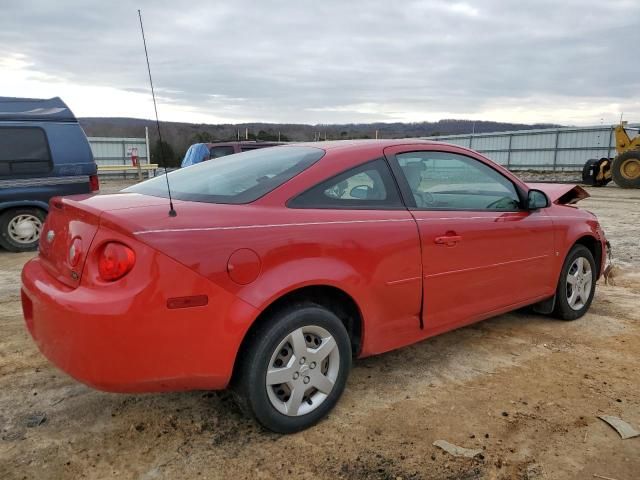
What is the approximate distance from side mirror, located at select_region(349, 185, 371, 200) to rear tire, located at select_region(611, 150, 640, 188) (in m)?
18.8

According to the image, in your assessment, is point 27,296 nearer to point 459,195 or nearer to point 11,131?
point 459,195

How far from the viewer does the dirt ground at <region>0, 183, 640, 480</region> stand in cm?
236

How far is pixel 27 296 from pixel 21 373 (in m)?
0.90

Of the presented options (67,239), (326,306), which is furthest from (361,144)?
(67,239)

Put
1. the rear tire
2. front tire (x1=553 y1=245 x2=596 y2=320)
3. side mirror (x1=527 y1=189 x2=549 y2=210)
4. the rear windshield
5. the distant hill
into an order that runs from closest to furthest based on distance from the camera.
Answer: the rear windshield
side mirror (x1=527 y1=189 x2=549 y2=210)
front tire (x1=553 y1=245 x2=596 y2=320)
the rear tire
the distant hill

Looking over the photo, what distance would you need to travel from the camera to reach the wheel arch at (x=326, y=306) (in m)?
2.47

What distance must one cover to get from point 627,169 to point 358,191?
62.8 ft

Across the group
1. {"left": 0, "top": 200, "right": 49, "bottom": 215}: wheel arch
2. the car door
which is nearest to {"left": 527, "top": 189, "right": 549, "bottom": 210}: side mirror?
the car door

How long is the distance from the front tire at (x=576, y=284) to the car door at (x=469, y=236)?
28cm

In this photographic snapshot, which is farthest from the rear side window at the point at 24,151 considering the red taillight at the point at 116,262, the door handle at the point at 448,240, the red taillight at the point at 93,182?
the door handle at the point at 448,240

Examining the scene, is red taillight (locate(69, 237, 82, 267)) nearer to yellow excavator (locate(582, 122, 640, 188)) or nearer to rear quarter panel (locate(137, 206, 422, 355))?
rear quarter panel (locate(137, 206, 422, 355))

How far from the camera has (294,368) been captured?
257 centimetres

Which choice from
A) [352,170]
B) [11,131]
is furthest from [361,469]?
[11,131]

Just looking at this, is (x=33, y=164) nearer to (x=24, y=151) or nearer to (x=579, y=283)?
(x=24, y=151)
